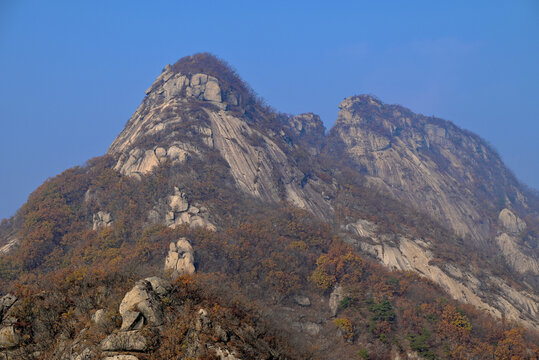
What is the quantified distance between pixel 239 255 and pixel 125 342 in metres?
33.0

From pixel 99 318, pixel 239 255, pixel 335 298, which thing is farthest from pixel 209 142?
pixel 99 318

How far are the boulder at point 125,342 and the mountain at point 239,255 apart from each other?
0.17 ft

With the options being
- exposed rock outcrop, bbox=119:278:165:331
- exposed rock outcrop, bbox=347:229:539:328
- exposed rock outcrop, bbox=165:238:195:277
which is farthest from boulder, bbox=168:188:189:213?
exposed rock outcrop, bbox=119:278:165:331

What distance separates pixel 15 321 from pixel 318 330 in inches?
1175

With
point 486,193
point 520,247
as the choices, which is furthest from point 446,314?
point 486,193

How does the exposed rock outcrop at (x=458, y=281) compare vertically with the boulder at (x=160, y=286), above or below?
below

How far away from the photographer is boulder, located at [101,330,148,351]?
17.3 meters

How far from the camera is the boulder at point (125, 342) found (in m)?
17.3

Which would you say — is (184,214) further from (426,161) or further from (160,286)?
(426,161)

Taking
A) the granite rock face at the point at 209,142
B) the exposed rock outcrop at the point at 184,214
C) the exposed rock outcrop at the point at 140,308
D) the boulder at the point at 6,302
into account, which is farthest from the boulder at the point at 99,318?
the granite rock face at the point at 209,142

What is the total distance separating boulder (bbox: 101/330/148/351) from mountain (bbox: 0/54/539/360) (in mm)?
53

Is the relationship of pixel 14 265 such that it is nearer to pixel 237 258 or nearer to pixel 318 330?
pixel 237 258

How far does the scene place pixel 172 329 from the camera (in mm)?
17984

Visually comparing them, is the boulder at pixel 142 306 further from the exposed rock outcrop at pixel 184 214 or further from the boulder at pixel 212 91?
the boulder at pixel 212 91
